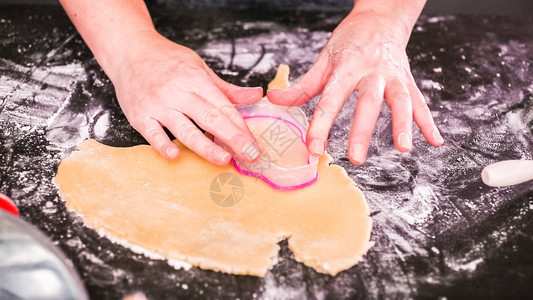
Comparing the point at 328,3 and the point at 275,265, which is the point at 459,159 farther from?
the point at 328,3

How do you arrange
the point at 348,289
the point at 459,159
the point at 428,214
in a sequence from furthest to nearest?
the point at 459,159, the point at 428,214, the point at 348,289

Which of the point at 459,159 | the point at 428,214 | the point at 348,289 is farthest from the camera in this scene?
the point at 459,159

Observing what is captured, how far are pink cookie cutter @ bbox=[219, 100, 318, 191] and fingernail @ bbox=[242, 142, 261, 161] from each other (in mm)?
24

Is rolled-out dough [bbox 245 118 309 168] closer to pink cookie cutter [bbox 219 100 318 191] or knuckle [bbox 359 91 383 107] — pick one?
pink cookie cutter [bbox 219 100 318 191]

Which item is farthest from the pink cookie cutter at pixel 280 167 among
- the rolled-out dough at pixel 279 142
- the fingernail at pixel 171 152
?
the fingernail at pixel 171 152

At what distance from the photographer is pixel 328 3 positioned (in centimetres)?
147

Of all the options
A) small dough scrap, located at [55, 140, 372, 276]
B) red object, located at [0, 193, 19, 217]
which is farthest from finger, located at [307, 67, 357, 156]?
red object, located at [0, 193, 19, 217]

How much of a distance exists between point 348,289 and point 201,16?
0.95 metres

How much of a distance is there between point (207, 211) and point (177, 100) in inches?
9.2

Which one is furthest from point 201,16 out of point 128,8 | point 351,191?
point 351,191

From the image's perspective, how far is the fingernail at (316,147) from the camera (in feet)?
2.74

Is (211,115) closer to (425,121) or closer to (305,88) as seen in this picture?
(305,88)

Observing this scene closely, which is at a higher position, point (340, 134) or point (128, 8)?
point (128, 8)

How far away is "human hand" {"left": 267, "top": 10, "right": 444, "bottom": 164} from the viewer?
0.86m
